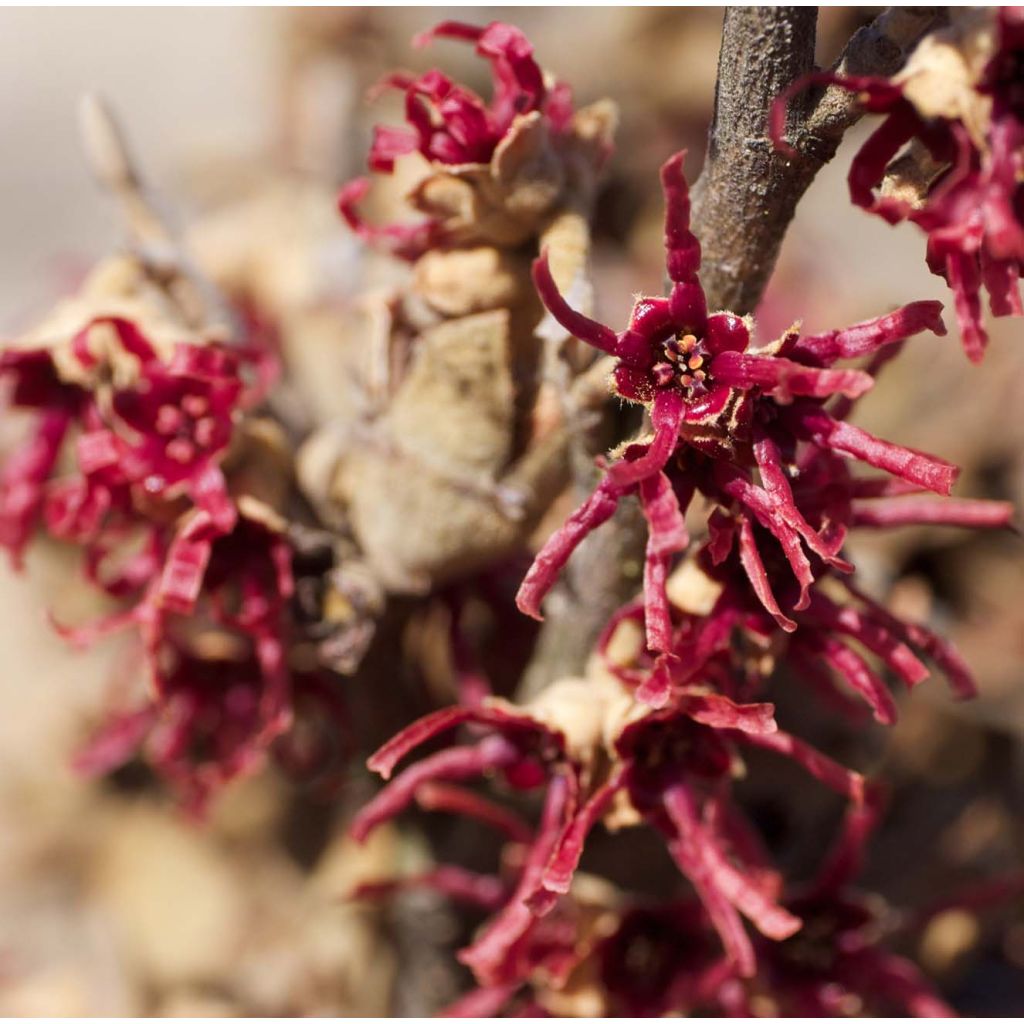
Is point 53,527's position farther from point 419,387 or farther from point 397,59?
point 397,59

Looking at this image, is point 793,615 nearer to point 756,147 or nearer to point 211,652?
point 756,147

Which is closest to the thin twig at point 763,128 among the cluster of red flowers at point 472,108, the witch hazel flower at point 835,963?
the cluster of red flowers at point 472,108

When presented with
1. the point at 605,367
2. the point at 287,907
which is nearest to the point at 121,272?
the point at 605,367

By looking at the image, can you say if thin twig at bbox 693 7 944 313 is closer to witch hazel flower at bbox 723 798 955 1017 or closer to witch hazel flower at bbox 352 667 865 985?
witch hazel flower at bbox 352 667 865 985

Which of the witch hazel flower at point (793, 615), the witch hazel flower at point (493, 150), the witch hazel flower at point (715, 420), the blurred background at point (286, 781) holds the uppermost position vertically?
the witch hazel flower at point (493, 150)

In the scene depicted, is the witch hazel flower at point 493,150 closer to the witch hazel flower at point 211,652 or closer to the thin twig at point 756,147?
the thin twig at point 756,147

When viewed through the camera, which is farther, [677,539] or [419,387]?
[419,387]

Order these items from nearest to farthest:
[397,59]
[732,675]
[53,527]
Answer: [732,675]
[53,527]
[397,59]
